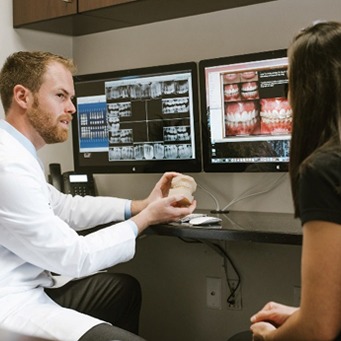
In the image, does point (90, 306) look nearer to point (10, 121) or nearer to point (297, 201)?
point (10, 121)

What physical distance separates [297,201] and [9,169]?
83 cm

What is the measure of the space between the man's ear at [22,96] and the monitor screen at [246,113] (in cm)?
64

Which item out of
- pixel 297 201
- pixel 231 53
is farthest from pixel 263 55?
pixel 297 201

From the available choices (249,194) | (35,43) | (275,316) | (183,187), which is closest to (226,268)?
(249,194)

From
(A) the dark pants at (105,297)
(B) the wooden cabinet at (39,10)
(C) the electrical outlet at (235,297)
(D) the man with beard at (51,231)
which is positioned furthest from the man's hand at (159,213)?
(B) the wooden cabinet at (39,10)

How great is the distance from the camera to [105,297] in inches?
74.2

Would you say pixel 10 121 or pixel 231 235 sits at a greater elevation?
pixel 10 121

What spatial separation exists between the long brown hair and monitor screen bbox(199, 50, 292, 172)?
81 centimetres

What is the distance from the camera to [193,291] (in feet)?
7.88

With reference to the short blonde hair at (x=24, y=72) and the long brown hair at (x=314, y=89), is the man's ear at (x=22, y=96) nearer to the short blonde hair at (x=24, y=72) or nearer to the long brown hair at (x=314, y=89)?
the short blonde hair at (x=24, y=72)

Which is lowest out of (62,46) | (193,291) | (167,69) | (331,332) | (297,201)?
(193,291)

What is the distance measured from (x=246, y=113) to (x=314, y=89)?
951 mm


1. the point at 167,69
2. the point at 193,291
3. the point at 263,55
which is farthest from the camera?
the point at 193,291

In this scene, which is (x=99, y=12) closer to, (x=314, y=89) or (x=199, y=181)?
(x=199, y=181)
